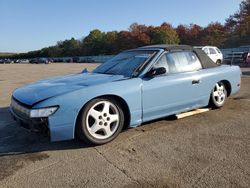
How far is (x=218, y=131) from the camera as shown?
14.6 ft

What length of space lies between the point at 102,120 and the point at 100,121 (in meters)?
0.03

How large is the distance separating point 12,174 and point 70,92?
1.19 meters

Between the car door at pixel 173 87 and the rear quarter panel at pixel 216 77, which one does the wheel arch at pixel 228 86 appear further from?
the car door at pixel 173 87

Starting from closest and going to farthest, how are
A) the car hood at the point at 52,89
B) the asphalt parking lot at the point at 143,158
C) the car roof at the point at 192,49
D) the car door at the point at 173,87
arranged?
1. the asphalt parking lot at the point at 143,158
2. the car hood at the point at 52,89
3. the car door at the point at 173,87
4. the car roof at the point at 192,49

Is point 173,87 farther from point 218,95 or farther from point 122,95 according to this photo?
point 218,95

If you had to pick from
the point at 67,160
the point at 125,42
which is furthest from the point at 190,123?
the point at 125,42

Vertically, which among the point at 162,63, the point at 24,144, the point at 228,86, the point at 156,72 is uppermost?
the point at 162,63

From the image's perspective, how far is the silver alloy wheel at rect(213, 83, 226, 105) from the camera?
571 cm

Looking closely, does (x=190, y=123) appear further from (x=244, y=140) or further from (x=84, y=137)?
(x=84, y=137)

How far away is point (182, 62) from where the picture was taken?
5.17m

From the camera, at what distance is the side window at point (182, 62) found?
498 centimetres

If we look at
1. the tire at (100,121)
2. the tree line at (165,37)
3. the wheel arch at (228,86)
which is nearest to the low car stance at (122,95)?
the tire at (100,121)

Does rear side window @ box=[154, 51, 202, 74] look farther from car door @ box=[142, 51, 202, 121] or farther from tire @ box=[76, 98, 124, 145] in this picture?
tire @ box=[76, 98, 124, 145]

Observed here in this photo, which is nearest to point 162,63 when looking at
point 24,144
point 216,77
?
point 216,77
